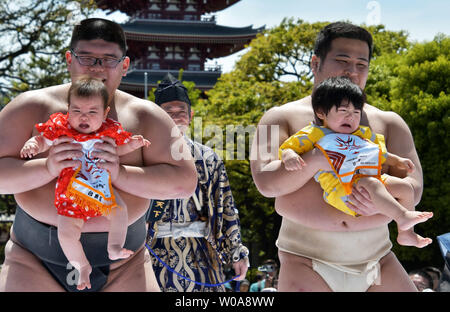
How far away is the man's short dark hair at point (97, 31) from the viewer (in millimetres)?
2643

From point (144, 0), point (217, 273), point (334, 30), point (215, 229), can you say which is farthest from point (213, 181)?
point (144, 0)

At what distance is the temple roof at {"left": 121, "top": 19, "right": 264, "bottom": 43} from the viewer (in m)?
32.1

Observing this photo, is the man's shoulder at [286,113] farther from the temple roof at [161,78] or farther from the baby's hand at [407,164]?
the temple roof at [161,78]

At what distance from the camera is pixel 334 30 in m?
2.96

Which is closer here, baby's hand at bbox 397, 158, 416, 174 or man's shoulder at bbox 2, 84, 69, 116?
man's shoulder at bbox 2, 84, 69, 116

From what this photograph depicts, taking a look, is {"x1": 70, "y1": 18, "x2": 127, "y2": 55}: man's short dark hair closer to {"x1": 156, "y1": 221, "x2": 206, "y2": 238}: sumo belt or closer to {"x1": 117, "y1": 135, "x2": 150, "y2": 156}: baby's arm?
{"x1": 117, "y1": 135, "x2": 150, "y2": 156}: baby's arm

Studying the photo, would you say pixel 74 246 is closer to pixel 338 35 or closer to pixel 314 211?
pixel 314 211

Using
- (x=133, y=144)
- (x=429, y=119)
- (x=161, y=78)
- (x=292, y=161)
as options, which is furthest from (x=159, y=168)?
(x=161, y=78)

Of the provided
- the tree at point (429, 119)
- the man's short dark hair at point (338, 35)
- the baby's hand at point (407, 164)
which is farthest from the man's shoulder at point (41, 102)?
the tree at point (429, 119)

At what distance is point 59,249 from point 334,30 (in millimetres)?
1560

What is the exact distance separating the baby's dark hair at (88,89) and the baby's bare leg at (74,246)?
47 centimetres

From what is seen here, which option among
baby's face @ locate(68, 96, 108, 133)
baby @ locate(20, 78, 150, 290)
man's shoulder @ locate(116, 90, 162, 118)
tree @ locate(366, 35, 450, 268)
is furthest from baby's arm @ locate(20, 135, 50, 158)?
tree @ locate(366, 35, 450, 268)

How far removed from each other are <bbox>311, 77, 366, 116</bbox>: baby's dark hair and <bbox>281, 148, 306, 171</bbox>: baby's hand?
24 cm

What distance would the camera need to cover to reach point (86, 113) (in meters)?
2.46
